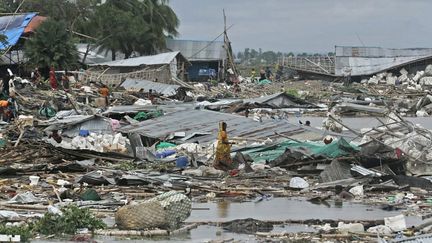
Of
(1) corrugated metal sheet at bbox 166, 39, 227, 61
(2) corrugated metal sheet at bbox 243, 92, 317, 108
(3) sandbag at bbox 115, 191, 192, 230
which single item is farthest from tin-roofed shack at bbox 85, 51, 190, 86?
(3) sandbag at bbox 115, 191, 192, 230

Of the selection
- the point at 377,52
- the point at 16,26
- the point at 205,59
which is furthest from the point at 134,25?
the point at 377,52

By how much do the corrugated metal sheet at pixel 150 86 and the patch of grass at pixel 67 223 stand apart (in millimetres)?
28591

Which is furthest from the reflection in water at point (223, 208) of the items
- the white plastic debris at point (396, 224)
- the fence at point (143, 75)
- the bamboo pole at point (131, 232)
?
the fence at point (143, 75)

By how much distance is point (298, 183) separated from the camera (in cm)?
1466

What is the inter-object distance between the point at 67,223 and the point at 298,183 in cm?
565

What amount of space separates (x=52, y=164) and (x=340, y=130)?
28.0 ft

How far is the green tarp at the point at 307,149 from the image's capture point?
16328mm

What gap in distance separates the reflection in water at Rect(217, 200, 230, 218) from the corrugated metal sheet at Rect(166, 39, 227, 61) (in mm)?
46515

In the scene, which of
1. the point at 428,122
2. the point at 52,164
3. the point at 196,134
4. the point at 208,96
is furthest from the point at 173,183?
the point at 208,96

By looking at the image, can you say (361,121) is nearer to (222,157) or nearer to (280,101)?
(280,101)

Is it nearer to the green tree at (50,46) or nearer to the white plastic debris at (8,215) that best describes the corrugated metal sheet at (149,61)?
the green tree at (50,46)

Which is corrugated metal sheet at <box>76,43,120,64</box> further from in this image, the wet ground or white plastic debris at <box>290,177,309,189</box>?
the wet ground

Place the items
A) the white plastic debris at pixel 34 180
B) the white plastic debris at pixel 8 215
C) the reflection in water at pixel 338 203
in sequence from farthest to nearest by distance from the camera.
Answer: the white plastic debris at pixel 34 180, the reflection in water at pixel 338 203, the white plastic debris at pixel 8 215

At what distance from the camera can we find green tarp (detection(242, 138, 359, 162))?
16.3 m
